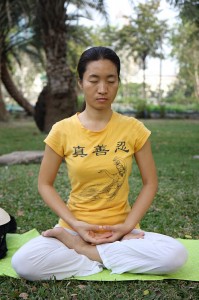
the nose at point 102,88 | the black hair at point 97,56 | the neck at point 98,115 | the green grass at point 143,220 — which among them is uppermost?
the black hair at point 97,56

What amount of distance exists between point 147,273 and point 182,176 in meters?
4.25

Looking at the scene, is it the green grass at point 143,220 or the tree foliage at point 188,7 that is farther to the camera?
the tree foliage at point 188,7

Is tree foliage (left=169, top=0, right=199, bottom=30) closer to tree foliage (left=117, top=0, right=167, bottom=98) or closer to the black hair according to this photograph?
the black hair

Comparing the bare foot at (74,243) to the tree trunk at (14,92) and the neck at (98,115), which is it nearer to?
the neck at (98,115)

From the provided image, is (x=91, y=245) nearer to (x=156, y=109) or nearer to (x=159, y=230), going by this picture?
(x=159, y=230)

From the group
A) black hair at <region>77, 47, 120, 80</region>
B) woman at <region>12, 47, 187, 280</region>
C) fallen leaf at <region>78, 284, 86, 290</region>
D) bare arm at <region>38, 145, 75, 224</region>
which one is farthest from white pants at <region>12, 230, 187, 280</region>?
black hair at <region>77, 47, 120, 80</region>

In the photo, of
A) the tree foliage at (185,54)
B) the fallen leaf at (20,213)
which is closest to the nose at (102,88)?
the fallen leaf at (20,213)

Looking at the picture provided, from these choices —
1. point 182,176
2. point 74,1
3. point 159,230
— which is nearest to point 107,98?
point 159,230

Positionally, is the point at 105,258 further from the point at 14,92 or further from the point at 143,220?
the point at 14,92

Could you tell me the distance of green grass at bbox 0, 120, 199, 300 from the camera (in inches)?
96.2

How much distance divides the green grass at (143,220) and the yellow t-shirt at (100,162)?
0.44m

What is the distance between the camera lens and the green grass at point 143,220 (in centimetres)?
244

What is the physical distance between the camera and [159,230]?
382 centimetres

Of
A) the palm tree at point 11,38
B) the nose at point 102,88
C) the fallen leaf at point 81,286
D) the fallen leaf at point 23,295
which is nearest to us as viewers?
the fallen leaf at point 23,295
